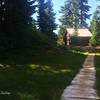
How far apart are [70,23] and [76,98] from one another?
5234 centimetres

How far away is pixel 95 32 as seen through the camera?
43.7 metres

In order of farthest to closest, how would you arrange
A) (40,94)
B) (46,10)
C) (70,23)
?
(70,23)
(46,10)
(40,94)

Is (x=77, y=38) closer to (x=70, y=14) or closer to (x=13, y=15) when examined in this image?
(x=70, y=14)

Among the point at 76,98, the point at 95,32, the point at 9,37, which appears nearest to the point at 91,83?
the point at 76,98

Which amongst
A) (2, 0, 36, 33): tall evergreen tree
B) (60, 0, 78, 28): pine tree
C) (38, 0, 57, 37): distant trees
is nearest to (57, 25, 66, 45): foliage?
(60, 0, 78, 28): pine tree

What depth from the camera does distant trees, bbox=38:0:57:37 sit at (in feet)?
115

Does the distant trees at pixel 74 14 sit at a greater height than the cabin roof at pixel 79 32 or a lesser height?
greater

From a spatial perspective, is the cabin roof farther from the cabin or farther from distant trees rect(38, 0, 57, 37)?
distant trees rect(38, 0, 57, 37)

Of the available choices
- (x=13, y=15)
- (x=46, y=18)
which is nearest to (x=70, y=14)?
(x=46, y=18)

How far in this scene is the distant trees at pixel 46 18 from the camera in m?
35.1

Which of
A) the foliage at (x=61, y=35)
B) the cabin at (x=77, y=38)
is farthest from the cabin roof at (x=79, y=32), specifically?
the foliage at (x=61, y=35)

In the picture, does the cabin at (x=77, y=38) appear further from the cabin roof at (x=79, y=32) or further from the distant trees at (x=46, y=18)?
the distant trees at (x=46, y=18)

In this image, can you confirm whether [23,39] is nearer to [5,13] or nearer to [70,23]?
[5,13]

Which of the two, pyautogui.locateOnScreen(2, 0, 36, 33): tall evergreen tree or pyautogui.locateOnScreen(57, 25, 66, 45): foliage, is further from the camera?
pyautogui.locateOnScreen(57, 25, 66, 45): foliage
